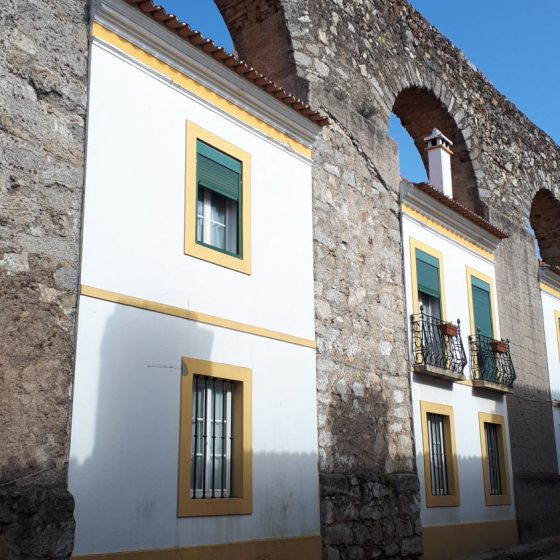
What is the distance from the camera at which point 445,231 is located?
12680 millimetres

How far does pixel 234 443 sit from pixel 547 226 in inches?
520

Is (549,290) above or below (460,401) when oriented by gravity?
above

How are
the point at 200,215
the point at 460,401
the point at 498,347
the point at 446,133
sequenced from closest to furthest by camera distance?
the point at 200,215
the point at 460,401
the point at 498,347
the point at 446,133

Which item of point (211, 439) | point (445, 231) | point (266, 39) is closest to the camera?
point (211, 439)

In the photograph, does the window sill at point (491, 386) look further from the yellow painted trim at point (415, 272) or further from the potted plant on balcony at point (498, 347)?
the yellow painted trim at point (415, 272)

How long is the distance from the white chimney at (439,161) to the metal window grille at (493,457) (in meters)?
3.89

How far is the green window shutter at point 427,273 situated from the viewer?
11648mm

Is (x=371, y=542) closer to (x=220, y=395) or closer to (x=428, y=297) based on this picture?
(x=220, y=395)

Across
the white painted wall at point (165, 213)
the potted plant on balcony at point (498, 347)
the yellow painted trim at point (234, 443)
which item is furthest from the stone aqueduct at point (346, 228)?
the yellow painted trim at point (234, 443)

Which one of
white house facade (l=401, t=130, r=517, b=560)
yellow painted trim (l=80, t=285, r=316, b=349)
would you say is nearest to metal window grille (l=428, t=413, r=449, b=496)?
white house facade (l=401, t=130, r=517, b=560)

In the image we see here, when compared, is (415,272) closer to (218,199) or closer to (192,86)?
(218,199)

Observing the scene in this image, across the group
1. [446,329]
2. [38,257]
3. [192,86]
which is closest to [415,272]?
[446,329]

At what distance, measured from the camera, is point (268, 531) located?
7918mm

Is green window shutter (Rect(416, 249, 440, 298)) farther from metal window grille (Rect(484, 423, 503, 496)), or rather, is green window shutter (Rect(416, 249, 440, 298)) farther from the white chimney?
metal window grille (Rect(484, 423, 503, 496))
